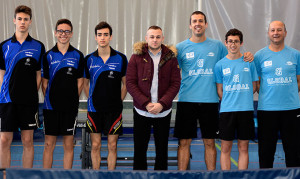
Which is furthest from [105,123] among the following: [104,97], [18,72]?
[18,72]

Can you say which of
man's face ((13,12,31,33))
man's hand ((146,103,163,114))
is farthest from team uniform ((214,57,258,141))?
man's face ((13,12,31,33))

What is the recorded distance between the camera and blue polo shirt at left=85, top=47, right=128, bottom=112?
4.10 metres

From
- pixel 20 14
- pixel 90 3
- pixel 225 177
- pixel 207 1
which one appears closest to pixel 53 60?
pixel 20 14

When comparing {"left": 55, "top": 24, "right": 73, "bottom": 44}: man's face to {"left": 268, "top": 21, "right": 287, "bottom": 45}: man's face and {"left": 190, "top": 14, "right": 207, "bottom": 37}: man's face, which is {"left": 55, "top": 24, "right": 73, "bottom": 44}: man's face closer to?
{"left": 190, "top": 14, "right": 207, "bottom": 37}: man's face

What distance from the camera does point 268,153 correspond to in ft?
13.1

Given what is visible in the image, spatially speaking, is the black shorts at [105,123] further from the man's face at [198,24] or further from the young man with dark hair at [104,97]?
the man's face at [198,24]

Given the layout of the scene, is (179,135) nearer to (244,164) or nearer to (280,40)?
(244,164)

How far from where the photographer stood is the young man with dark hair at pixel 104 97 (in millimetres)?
4109

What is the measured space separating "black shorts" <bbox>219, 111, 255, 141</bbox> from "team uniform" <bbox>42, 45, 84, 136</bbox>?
1.80m

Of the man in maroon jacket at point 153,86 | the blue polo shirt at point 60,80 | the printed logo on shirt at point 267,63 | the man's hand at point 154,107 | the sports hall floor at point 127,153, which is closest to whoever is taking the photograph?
the man's hand at point 154,107

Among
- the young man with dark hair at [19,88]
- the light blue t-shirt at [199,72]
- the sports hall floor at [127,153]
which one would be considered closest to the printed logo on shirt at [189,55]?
A: the light blue t-shirt at [199,72]

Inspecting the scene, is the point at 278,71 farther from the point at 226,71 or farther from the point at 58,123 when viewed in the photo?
the point at 58,123

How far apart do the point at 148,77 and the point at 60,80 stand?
3.54 feet

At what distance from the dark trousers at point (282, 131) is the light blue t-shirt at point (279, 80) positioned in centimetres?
8
